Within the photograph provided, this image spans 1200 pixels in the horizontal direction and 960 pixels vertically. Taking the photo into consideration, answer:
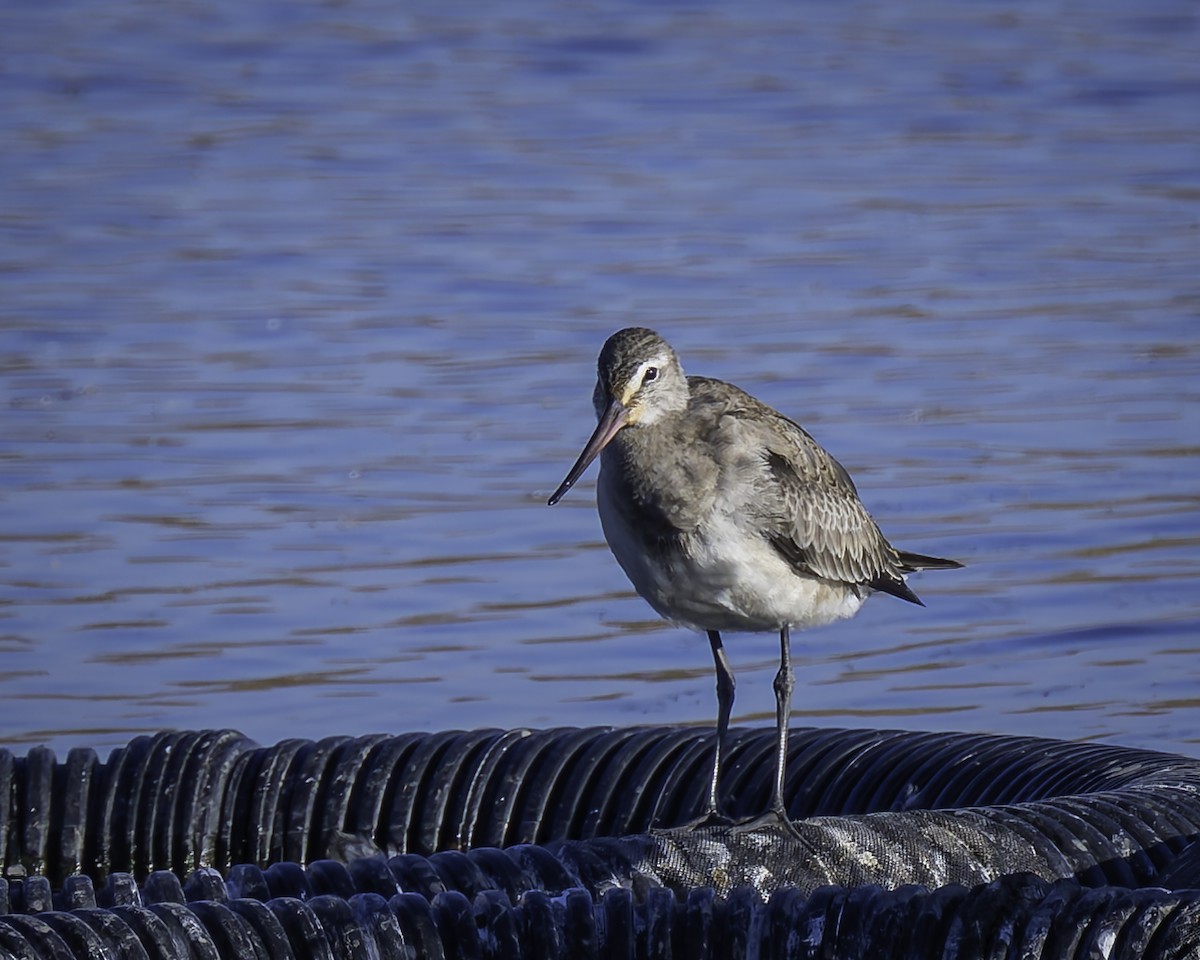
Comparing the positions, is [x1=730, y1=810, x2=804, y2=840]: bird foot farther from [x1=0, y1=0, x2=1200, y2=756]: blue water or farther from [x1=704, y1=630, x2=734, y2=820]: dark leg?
[x1=0, y1=0, x2=1200, y2=756]: blue water

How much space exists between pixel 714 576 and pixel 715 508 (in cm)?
16

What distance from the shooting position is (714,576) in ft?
16.7

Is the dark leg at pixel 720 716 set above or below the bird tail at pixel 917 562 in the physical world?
below

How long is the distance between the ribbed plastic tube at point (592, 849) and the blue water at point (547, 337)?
150 centimetres

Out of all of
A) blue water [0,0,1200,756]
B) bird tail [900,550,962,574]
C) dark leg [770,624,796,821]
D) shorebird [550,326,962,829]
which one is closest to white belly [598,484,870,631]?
shorebird [550,326,962,829]

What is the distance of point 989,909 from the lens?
152 inches

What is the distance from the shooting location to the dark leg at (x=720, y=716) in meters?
5.18

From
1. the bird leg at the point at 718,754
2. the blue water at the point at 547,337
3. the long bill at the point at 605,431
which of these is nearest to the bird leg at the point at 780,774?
the bird leg at the point at 718,754

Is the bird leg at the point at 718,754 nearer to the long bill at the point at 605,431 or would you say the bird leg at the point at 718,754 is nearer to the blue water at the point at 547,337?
the long bill at the point at 605,431

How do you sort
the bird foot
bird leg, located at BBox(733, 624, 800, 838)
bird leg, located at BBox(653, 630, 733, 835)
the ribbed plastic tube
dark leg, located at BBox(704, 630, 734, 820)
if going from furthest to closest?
dark leg, located at BBox(704, 630, 734, 820) < bird leg, located at BBox(653, 630, 733, 835) < bird leg, located at BBox(733, 624, 800, 838) < the bird foot < the ribbed plastic tube

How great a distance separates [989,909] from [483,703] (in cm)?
340

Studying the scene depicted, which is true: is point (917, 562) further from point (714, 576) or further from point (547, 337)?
point (547, 337)

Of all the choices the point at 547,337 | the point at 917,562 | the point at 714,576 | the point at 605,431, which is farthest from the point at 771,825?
the point at 547,337

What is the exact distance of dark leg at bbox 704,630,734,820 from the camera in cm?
518
